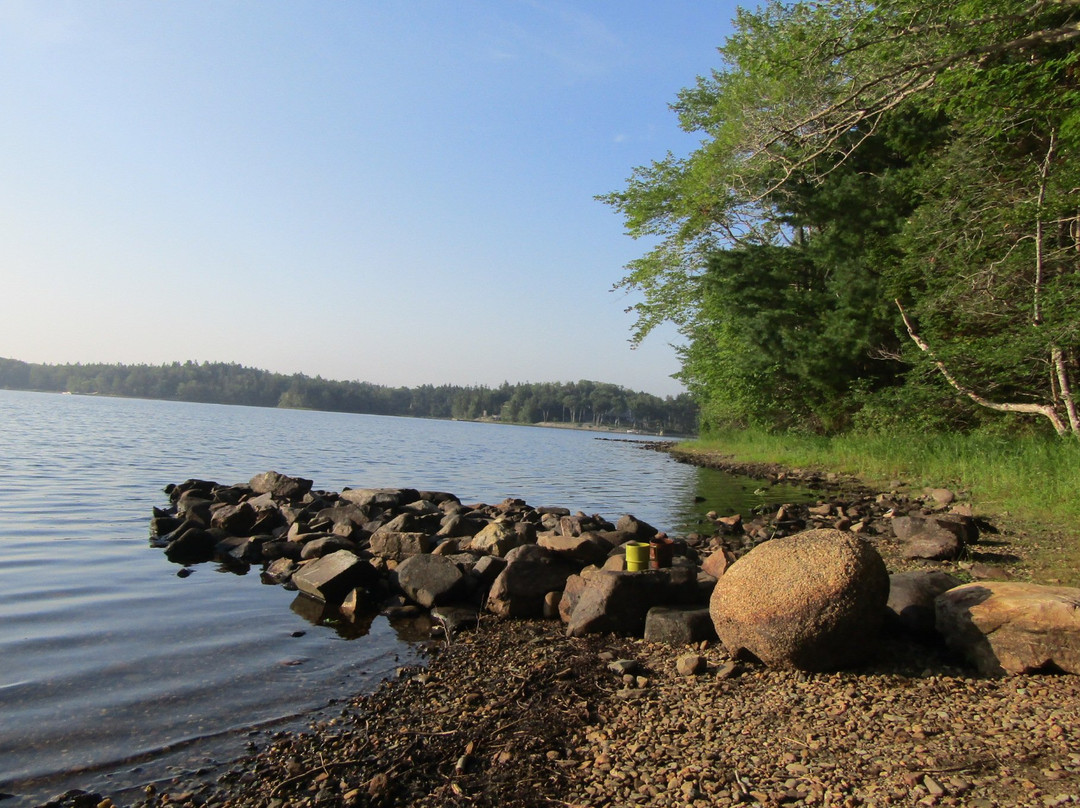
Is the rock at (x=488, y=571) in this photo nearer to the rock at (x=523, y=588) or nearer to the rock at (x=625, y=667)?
the rock at (x=523, y=588)

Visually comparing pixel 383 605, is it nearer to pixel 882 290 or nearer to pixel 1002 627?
pixel 1002 627

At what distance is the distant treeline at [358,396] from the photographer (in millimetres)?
156250

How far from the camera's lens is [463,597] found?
8570mm

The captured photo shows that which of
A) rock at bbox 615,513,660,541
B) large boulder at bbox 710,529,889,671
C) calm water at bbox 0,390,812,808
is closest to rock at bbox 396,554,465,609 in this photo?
calm water at bbox 0,390,812,808

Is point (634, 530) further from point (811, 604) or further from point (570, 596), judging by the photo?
point (811, 604)

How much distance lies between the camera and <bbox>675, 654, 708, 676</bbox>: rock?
18.4 feet

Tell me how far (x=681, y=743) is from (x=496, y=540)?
20.7 feet

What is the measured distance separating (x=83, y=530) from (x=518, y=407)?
166620 mm

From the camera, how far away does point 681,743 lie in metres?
4.32

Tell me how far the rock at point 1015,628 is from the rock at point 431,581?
5.10 metres

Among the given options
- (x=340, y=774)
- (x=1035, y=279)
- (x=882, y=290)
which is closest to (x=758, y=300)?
(x=882, y=290)

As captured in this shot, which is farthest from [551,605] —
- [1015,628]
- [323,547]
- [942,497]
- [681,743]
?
[942,497]

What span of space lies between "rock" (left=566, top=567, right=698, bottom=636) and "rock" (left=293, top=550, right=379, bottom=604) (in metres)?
2.96

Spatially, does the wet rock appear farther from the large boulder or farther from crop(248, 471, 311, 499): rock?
crop(248, 471, 311, 499): rock
